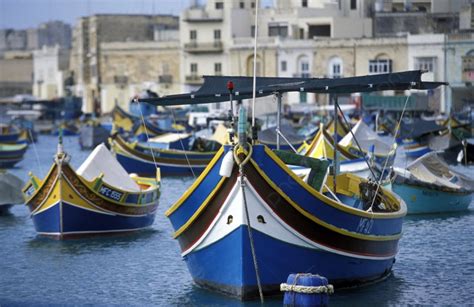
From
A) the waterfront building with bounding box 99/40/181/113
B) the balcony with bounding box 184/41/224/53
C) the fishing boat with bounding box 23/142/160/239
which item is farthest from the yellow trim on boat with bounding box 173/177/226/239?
the waterfront building with bounding box 99/40/181/113

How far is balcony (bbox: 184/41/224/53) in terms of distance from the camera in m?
88.7

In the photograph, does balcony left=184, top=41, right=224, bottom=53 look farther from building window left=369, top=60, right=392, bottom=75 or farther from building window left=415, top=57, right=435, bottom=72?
building window left=415, top=57, right=435, bottom=72

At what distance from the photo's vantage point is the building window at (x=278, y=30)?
8725 centimetres

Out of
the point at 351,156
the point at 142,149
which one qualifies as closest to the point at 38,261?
the point at 351,156

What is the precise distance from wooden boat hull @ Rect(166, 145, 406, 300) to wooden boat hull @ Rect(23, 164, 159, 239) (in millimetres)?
7200

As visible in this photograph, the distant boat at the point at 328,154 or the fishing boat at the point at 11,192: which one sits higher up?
the distant boat at the point at 328,154

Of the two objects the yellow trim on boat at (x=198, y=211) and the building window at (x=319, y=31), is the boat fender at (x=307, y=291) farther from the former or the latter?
the building window at (x=319, y=31)

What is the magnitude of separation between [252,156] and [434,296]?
4294mm

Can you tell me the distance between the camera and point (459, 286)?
22.4 metres

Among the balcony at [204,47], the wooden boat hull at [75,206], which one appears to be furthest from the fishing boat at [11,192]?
the balcony at [204,47]

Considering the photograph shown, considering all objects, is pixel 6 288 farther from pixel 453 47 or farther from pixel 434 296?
pixel 453 47

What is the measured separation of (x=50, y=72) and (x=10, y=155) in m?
60.4

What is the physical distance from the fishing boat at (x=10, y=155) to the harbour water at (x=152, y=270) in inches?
950

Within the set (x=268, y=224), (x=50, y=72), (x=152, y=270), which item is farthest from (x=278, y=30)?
(x=268, y=224)
